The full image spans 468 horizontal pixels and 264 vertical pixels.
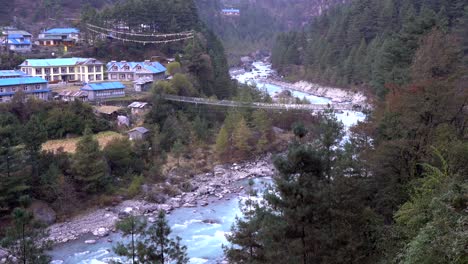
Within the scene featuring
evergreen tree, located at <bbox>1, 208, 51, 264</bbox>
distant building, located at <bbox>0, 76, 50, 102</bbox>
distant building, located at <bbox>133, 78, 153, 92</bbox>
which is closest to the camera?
evergreen tree, located at <bbox>1, 208, 51, 264</bbox>

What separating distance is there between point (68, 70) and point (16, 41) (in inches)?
180

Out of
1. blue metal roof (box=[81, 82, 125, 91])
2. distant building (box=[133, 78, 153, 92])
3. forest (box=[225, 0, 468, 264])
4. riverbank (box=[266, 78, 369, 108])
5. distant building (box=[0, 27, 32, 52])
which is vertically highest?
forest (box=[225, 0, 468, 264])

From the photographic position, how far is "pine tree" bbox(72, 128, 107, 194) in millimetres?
14281

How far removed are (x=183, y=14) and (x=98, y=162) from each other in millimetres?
16325

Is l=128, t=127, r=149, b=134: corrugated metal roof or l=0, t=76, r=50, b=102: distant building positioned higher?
l=0, t=76, r=50, b=102: distant building

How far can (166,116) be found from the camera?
19.6 m

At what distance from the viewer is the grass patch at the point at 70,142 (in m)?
15.8

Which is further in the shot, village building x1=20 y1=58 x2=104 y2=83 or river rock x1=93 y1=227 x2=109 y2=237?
village building x1=20 y1=58 x2=104 y2=83

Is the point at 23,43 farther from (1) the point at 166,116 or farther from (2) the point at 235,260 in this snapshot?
(2) the point at 235,260

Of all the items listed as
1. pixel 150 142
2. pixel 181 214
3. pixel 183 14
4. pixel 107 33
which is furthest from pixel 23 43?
pixel 181 214

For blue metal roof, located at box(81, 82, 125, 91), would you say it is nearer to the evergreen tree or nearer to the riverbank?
the riverbank

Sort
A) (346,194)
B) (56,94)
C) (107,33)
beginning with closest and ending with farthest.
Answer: (346,194) < (56,94) < (107,33)

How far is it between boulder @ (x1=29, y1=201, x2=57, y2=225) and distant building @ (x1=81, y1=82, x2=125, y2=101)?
700 centimetres

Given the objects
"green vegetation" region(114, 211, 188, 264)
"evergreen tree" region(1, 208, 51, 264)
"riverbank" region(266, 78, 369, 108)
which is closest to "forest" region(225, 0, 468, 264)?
"green vegetation" region(114, 211, 188, 264)
